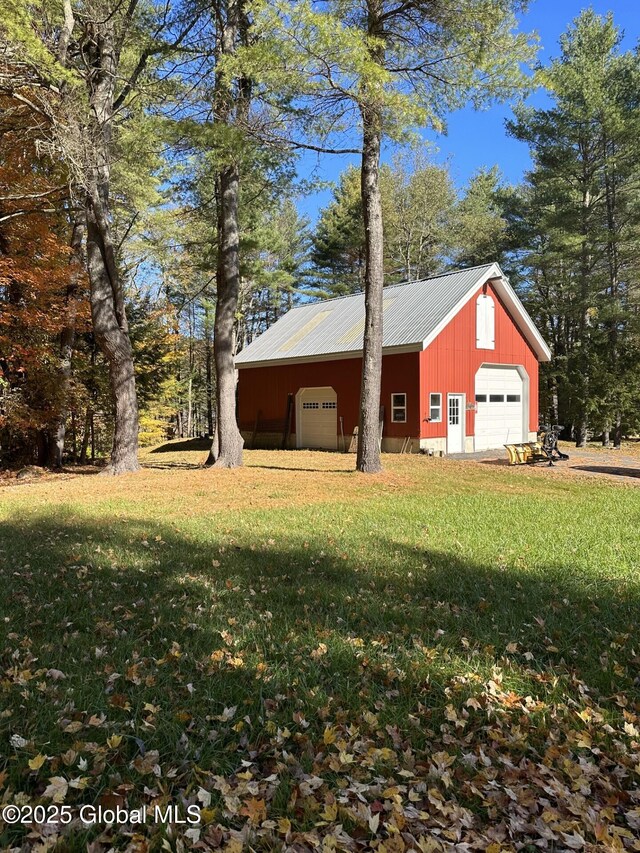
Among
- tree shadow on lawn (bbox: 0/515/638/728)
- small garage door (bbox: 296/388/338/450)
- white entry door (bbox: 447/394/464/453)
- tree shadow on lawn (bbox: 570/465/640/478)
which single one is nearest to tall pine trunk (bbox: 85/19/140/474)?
tree shadow on lawn (bbox: 0/515/638/728)

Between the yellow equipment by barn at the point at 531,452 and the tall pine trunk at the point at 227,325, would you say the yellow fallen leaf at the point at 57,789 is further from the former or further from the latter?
the yellow equipment by barn at the point at 531,452

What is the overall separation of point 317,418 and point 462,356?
6.16m

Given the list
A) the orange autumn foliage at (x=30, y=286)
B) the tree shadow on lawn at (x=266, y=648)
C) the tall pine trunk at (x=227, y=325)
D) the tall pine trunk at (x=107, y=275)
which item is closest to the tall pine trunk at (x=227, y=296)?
the tall pine trunk at (x=227, y=325)

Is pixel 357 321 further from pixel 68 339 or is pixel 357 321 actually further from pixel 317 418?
pixel 68 339

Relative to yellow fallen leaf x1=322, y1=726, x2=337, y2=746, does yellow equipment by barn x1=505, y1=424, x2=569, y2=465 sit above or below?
above

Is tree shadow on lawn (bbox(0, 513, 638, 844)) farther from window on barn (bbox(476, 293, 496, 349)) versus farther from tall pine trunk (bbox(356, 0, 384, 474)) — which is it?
window on barn (bbox(476, 293, 496, 349))

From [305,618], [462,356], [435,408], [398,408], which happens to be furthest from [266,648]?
[462,356]

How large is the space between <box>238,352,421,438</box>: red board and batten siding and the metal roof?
1.78 ft

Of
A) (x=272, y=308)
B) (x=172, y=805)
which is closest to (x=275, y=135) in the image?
(x=172, y=805)

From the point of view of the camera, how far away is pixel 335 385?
67.0ft

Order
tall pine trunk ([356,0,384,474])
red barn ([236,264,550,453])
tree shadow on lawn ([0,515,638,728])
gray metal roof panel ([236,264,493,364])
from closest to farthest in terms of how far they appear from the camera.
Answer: tree shadow on lawn ([0,515,638,728]) → tall pine trunk ([356,0,384,474]) → red barn ([236,264,550,453]) → gray metal roof panel ([236,264,493,364])

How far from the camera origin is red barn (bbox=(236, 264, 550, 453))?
18.2 meters

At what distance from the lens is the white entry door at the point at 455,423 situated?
61.7 ft

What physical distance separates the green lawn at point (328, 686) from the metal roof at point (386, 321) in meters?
12.8
